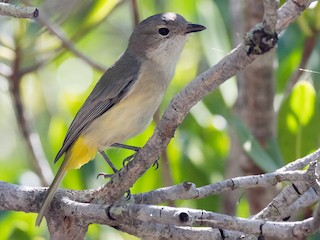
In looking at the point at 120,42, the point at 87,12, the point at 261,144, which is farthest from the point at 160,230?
the point at 120,42

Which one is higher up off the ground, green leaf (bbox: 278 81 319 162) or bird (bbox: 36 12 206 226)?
bird (bbox: 36 12 206 226)

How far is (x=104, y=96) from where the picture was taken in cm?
392

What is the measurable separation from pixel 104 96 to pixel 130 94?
164 mm

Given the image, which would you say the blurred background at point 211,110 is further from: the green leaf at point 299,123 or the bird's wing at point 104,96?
the bird's wing at point 104,96

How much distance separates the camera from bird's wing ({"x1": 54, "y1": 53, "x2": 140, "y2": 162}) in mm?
3850

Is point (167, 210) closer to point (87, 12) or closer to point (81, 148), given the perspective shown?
point (81, 148)

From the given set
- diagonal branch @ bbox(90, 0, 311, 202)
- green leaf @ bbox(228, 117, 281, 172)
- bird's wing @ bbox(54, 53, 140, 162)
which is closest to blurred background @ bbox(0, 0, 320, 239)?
green leaf @ bbox(228, 117, 281, 172)

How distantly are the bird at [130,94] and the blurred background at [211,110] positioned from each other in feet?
0.52

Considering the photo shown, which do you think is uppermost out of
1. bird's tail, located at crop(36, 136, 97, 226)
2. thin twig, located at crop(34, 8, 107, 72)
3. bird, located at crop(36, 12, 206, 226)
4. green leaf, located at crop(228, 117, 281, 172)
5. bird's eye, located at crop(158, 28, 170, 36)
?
thin twig, located at crop(34, 8, 107, 72)

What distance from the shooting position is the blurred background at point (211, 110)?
12.6 feet

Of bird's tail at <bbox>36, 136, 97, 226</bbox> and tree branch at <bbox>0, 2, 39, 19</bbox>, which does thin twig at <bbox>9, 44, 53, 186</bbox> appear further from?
tree branch at <bbox>0, 2, 39, 19</bbox>

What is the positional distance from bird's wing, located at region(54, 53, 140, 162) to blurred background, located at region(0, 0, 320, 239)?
0.25 meters

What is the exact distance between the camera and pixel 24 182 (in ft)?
13.4

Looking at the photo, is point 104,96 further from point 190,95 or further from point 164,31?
point 190,95
